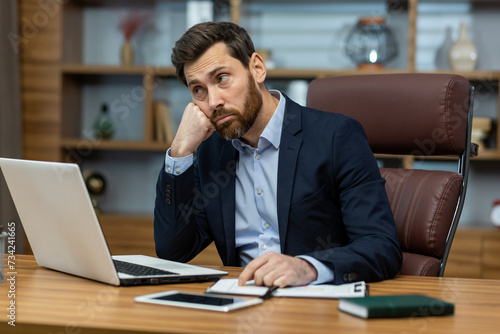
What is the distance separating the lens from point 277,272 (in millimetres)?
1157

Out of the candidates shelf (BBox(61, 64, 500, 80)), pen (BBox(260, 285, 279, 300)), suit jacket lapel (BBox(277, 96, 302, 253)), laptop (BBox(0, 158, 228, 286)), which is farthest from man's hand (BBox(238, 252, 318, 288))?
shelf (BBox(61, 64, 500, 80))

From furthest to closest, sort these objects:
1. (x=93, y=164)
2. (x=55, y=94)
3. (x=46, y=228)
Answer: (x=93, y=164) → (x=55, y=94) → (x=46, y=228)

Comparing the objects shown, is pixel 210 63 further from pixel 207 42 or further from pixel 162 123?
pixel 162 123

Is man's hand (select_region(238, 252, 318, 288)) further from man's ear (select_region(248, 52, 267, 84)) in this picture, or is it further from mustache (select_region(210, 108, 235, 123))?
man's ear (select_region(248, 52, 267, 84))

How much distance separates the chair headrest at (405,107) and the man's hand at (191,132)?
0.42 metres

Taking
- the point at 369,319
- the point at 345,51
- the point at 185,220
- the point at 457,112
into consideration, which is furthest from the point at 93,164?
the point at 369,319

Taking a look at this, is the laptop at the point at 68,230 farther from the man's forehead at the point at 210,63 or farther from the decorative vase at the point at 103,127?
the decorative vase at the point at 103,127

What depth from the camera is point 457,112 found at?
1.75 m

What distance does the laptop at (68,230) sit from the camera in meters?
1.12

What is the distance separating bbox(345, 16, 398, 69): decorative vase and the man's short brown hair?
66.7 inches

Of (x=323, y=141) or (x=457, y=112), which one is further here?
(x=457, y=112)

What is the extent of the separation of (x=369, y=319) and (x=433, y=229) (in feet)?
2.58

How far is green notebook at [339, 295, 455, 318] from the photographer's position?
96cm

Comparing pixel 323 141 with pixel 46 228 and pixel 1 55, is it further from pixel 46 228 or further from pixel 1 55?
pixel 1 55
